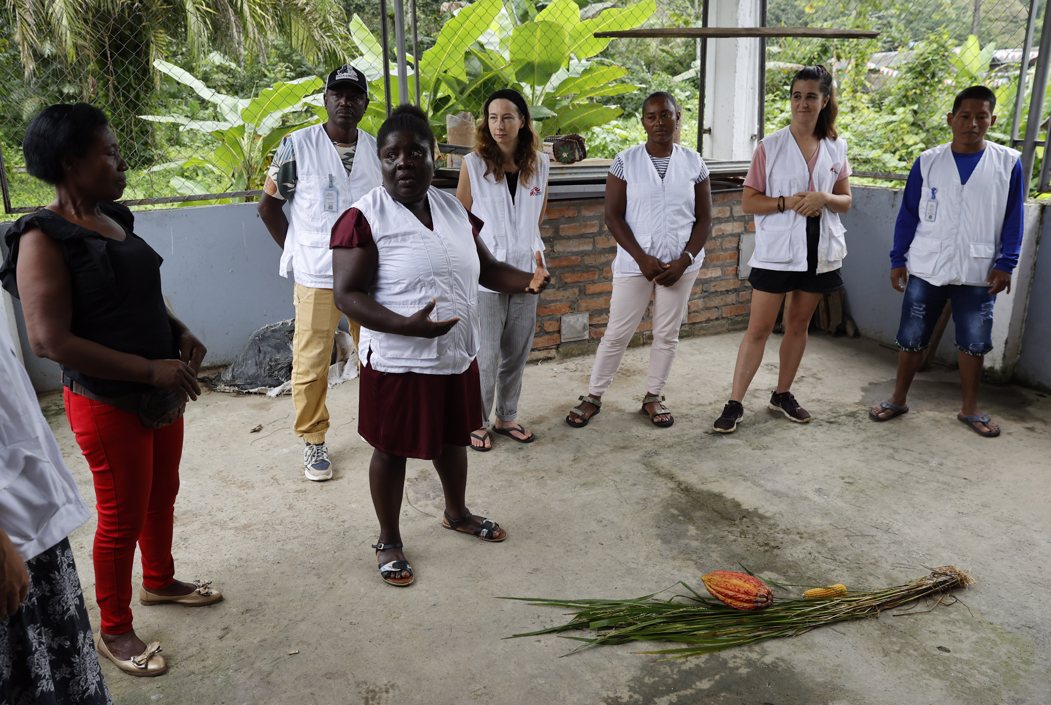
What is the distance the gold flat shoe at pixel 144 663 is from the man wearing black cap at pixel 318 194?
128 cm

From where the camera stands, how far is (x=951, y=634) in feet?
8.32

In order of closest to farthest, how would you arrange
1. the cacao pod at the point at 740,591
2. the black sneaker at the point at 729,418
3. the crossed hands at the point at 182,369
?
the crossed hands at the point at 182,369 → the cacao pod at the point at 740,591 → the black sneaker at the point at 729,418

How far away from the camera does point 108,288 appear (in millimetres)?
2037

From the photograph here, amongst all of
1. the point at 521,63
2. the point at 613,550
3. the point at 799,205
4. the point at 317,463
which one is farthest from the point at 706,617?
the point at 521,63

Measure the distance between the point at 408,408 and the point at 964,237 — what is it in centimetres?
291

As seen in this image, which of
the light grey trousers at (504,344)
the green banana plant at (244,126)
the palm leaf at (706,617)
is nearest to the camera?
the palm leaf at (706,617)

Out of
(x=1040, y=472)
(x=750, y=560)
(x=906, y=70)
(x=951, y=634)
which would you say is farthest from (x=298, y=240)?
(x=906, y=70)

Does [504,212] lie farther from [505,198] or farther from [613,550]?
[613,550]

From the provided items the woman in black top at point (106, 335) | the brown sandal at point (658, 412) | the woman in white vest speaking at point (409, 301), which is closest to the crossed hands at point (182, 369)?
the woman in black top at point (106, 335)

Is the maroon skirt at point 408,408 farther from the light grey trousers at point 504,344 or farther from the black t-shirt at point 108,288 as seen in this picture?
the light grey trousers at point 504,344

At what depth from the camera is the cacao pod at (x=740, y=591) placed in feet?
8.50

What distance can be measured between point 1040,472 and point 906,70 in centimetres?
454

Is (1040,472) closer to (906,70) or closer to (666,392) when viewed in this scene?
(666,392)

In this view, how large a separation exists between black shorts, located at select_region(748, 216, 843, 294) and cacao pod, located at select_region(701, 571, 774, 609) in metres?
1.81
